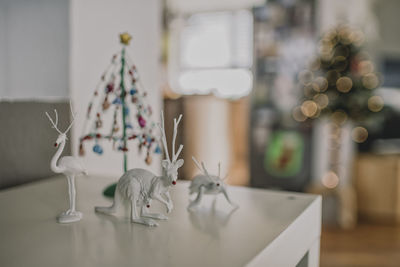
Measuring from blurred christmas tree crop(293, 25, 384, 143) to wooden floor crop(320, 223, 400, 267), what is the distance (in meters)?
0.80

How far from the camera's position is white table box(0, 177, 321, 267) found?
1.97 ft

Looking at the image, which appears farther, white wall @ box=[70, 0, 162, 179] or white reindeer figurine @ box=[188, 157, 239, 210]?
white wall @ box=[70, 0, 162, 179]

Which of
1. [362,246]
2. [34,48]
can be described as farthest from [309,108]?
[34,48]

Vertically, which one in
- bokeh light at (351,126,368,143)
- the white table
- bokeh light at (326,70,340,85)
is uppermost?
bokeh light at (326,70,340,85)

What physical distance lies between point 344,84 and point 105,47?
6.48 ft

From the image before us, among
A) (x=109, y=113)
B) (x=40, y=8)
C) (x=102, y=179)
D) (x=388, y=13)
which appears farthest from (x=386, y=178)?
(x=40, y=8)

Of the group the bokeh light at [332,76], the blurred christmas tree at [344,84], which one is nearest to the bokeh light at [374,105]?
the blurred christmas tree at [344,84]

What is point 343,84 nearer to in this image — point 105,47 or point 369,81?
point 369,81

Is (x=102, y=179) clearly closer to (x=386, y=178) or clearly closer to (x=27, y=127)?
(x=27, y=127)

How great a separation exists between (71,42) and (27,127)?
333 millimetres

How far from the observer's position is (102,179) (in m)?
1.22

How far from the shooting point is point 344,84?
2916 mm

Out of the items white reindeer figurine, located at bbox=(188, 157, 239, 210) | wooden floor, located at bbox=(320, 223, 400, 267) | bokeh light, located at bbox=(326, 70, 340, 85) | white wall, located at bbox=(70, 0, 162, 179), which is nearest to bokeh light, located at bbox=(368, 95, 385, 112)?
bokeh light, located at bbox=(326, 70, 340, 85)

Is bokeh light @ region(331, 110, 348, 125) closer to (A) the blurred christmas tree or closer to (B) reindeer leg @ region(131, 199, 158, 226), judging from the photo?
(A) the blurred christmas tree
